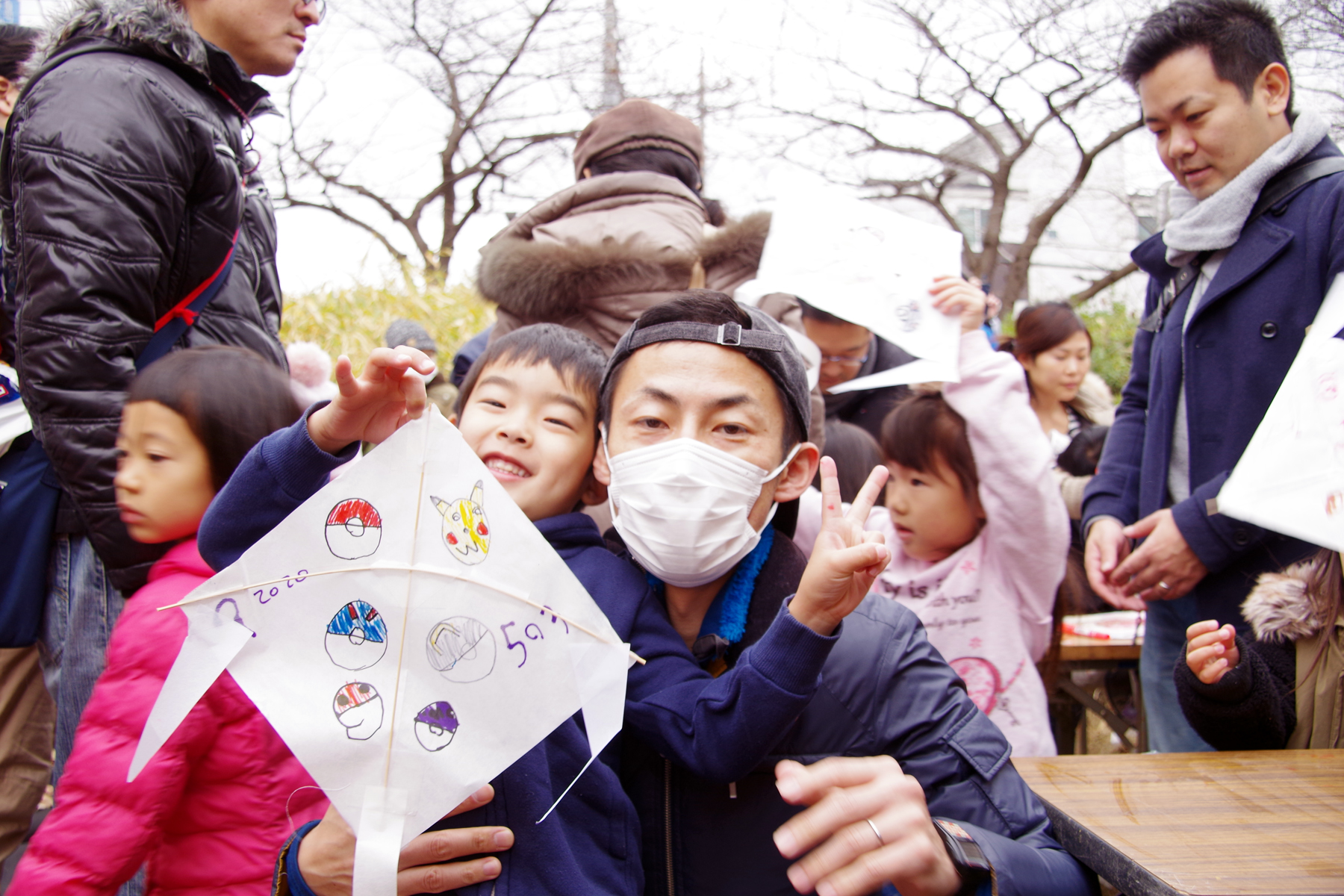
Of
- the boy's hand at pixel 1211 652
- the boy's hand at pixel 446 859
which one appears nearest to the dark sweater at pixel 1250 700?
the boy's hand at pixel 1211 652

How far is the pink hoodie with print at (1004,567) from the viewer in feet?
6.79

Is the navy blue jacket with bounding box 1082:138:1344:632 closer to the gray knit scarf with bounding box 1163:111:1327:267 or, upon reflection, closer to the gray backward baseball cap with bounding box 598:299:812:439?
the gray knit scarf with bounding box 1163:111:1327:267

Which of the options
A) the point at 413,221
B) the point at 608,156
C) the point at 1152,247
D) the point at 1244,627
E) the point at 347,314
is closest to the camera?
the point at 1244,627

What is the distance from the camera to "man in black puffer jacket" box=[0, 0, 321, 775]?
1.68 m

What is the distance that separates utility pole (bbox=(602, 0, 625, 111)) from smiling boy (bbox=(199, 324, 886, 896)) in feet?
28.8

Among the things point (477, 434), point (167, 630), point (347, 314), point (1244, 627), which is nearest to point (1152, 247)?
point (1244, 627)

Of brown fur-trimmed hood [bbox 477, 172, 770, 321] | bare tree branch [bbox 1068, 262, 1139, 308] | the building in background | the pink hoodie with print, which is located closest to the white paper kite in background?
the pink hoodie with print

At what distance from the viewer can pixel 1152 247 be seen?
250cm

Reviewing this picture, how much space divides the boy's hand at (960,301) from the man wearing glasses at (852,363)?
465 mm

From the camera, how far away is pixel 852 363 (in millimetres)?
2818

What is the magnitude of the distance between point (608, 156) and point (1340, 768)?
2363 mm

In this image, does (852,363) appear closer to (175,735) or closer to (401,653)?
(401,653)

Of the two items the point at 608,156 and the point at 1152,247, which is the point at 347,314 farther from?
the point at 1152,247

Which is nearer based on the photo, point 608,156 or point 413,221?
point 608,156
